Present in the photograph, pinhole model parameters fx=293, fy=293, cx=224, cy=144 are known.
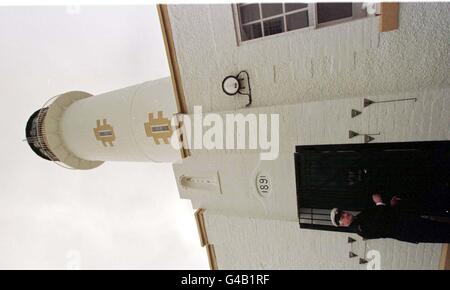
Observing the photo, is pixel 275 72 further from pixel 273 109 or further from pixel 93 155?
pixel 93 155

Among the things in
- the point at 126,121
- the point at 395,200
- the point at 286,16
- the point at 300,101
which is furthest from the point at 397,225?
the point at 126,121

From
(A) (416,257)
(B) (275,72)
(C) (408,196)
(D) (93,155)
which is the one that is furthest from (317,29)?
(D) (93,155)

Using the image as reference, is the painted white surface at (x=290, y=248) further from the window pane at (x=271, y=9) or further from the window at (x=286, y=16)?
the window pane at (x=271, y=9)

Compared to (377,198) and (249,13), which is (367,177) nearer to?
(377,198)

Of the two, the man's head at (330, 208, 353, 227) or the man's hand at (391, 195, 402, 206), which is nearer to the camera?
the man's hand at (391, 195, 402, 206)

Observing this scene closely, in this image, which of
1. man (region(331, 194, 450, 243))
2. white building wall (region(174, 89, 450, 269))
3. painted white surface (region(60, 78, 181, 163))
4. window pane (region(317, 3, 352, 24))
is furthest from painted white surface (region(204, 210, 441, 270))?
window pane (region(317, 3, 352, 24))

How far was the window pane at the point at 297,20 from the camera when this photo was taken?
4.27 meters

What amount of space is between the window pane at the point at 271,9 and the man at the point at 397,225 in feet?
9.75

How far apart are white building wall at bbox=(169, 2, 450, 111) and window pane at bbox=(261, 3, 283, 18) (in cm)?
37

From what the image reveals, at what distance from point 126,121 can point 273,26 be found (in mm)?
3559

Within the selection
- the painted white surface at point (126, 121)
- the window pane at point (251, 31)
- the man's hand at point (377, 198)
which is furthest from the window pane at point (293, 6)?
the man's hand at point (377, 198)

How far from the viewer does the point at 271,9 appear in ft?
14.7

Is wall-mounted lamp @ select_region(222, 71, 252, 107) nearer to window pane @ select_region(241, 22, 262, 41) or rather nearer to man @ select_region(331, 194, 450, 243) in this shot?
window pane @ select_region(241, 22, 262, 41)

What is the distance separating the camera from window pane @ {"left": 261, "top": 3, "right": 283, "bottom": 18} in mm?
4402
